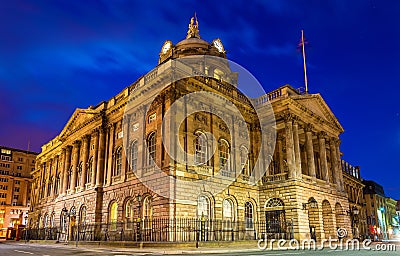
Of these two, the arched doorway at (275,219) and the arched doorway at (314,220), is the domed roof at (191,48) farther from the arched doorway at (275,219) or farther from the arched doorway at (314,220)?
the arched doorway at (314,220)

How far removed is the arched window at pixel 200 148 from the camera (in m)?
26.4

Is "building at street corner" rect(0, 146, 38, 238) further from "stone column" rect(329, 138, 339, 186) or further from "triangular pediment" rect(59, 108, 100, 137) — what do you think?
"stone column" rect(329, 138, 339, 186)

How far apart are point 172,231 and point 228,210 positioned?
24.3ft

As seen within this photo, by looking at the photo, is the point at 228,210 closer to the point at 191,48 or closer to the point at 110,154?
the point at 110,154

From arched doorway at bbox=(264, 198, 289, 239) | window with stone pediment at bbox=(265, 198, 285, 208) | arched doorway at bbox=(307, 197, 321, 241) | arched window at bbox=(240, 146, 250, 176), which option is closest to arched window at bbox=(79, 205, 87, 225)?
arched window at bbox=(240, 146, 250, 176)

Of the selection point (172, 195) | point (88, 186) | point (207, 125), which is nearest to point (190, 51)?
point (207, 125)

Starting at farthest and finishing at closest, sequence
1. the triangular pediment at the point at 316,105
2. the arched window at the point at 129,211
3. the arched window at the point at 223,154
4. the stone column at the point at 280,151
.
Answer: the stone column at the point at 280,151 → the triangular pediment at the point at 316,105 → the arched window at the point at 223,154 → the arched window at the point at 129,211

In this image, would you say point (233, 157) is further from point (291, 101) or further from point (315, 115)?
point (315, 115)

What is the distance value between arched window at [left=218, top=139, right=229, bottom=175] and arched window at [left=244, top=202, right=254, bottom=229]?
3.86 meters

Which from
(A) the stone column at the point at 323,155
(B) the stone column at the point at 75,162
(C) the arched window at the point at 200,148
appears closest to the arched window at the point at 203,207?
(C) the arched window at the point at 200,148

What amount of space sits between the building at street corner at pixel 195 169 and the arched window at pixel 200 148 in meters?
0.08

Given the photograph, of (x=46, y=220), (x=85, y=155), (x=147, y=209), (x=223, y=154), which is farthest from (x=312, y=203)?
(x=46, y=220)

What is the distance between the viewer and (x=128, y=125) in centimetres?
3000

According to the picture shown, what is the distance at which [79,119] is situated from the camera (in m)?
38.1
